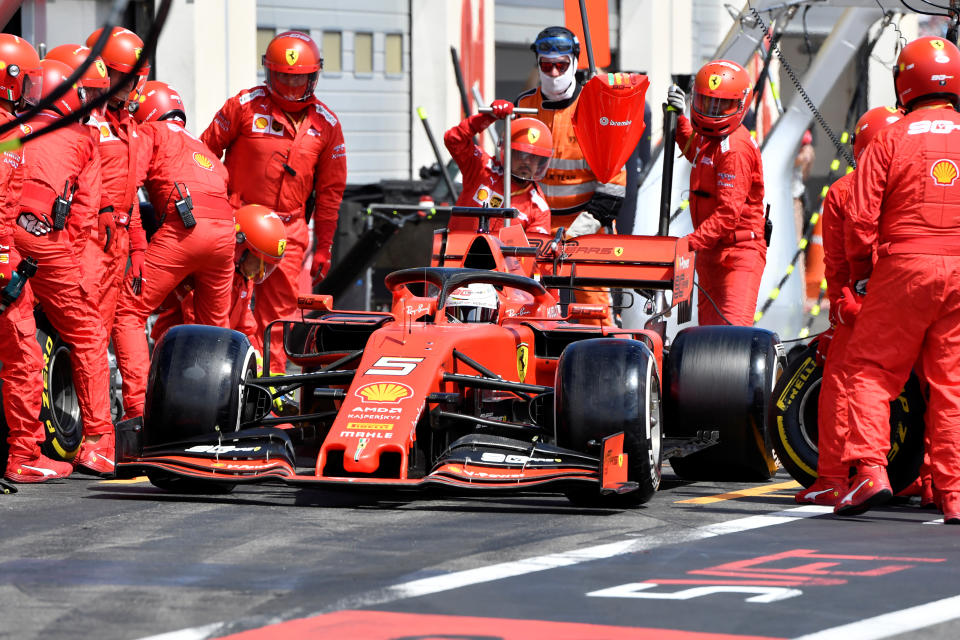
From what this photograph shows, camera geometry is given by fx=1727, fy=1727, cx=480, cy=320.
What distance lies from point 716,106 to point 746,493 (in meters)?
3.46

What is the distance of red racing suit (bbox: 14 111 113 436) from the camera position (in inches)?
347

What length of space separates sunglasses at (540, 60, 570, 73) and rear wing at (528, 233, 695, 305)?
225 cm

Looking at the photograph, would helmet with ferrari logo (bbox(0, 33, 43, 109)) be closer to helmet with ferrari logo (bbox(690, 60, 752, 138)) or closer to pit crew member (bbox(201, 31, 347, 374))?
pit crew member (bbox(201, 31, 347, 374))

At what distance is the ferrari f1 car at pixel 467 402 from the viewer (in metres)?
7.42

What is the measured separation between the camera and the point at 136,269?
9961mm

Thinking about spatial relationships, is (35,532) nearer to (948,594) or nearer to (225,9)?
(948,594)

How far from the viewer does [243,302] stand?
1108cm

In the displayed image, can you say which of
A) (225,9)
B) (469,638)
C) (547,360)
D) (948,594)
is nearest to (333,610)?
(469,638)

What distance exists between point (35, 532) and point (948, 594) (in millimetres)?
3521

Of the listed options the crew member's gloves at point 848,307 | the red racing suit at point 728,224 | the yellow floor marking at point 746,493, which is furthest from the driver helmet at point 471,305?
the red racing suit at point 728,224

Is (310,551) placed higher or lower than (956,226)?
lower

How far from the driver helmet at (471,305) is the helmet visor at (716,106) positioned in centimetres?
295

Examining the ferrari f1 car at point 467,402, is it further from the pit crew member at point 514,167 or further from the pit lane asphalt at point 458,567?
the pit crew member at point 514,167

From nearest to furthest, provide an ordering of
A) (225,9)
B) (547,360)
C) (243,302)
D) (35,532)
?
(35,532)
(547,360)
(243,302)
(225,9)
